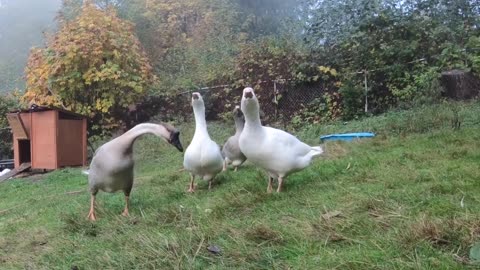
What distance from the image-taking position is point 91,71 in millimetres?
12078

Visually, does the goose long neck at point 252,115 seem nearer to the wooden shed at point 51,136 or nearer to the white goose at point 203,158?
the white goose at point 203,158

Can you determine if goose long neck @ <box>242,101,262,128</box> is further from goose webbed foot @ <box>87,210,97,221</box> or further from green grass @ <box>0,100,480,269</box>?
goose webbed foot @ <box>87,210,97,221</box>

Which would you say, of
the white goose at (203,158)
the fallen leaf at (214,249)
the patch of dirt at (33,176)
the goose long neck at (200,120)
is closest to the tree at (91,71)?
the patch of dirt at (33,176)

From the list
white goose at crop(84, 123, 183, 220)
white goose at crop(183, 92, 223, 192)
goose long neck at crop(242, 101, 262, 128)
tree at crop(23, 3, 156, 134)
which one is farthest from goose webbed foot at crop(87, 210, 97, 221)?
tree at crop(23, 3, 156, 134)

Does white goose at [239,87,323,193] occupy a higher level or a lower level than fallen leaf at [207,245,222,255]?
higher

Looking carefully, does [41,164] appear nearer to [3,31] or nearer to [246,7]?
[246,7]

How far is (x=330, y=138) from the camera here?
8430mm

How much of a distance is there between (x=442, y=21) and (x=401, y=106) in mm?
2557

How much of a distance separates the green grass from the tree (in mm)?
6227

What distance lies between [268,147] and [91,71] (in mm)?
8783

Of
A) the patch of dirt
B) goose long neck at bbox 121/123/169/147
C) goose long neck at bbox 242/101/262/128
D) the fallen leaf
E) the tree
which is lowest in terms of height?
the patch of dirt

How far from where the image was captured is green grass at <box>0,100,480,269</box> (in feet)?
7.73

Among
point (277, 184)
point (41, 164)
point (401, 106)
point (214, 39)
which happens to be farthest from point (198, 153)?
point (214, 39)

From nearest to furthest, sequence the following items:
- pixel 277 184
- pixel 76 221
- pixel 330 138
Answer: pixel 76 221, pixel 277 184, pixel 330 138
